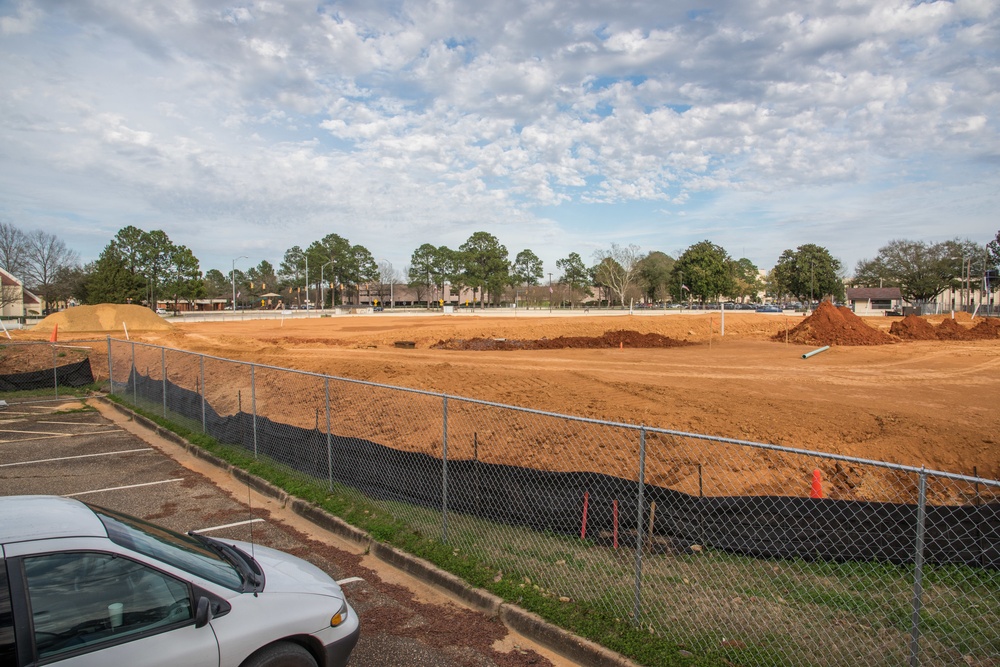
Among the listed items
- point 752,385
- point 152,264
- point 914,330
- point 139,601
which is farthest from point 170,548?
point 152,264

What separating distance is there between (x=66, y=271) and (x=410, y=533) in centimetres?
9671

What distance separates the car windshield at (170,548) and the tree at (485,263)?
110 meters

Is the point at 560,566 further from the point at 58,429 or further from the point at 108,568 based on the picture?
the point at 58,429

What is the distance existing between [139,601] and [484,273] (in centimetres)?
11305

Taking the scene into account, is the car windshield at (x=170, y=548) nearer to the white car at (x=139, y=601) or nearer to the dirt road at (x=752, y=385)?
the white car at (x=139, y=601)

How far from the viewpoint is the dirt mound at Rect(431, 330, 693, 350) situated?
37.0 metres

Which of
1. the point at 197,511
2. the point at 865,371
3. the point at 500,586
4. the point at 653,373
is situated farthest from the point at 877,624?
the point at 865,371

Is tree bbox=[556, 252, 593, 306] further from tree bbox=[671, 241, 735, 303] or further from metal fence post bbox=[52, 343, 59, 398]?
metal fence post bbox=[52, 343, 59, 398]

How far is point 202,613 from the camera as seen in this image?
3.19 metres

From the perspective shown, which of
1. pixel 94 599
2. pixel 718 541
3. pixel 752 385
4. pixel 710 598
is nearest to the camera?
pixel 94 599

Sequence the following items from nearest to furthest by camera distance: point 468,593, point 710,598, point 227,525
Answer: point 710,598
point 468,593
point 227,525

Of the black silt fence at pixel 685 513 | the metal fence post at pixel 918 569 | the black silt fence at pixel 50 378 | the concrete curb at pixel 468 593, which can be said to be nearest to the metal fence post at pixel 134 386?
the black silt fence at pixel 50 378

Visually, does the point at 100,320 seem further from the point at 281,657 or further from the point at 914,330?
the point at 914,330

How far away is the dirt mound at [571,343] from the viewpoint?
37031 millimetres
